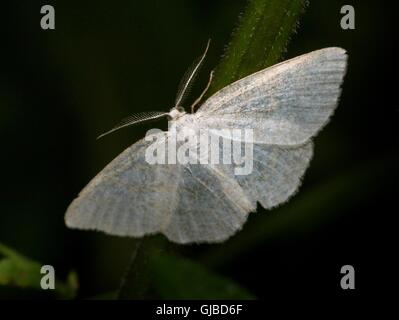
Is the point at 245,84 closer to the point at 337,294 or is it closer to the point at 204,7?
the point at 337,294

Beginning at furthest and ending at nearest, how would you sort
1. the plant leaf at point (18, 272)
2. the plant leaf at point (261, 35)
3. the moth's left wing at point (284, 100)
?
the plant leaf at point (18, 272) < the moth's left wing at point (284, 100) < the plant leaf at point (261, 35)

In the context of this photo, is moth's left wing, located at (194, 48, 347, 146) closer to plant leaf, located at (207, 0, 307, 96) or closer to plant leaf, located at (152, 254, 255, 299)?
plant leaf, located at (207, 0, 307, 96)

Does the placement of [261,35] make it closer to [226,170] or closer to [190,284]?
[226,170]

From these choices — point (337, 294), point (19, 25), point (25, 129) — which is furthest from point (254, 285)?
point (19, 25)

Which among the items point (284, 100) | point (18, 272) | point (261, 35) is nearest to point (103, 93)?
point (18, 272)

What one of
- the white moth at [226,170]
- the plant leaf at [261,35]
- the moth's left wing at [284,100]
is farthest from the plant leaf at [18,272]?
the plant leaf at [261,35]

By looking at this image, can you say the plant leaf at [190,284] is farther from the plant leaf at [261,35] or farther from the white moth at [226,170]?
the plant leaf at [261,35]

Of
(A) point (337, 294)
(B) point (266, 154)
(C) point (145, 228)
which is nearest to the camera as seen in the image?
(C) point (145, 228)
